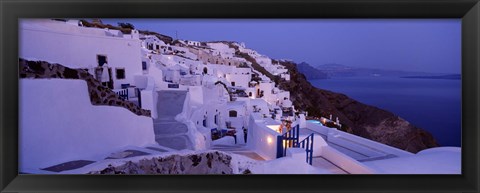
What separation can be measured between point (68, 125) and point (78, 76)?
0.66 meters

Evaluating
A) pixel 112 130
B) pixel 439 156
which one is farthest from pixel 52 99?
pixel 439 156

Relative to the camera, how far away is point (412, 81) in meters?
14.8

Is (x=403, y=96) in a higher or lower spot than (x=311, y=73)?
lower

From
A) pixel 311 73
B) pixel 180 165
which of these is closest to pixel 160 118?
pixel 180 165

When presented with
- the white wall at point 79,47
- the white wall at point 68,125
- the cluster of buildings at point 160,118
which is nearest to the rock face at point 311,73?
the cluster of buildings at point 160,118

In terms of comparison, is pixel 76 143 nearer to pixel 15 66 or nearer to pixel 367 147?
pixel 15 66

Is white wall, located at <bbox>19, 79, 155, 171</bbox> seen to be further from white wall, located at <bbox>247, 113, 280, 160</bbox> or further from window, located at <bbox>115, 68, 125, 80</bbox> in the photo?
window, located at <bbox>115, 68, 125, 80</bbox>

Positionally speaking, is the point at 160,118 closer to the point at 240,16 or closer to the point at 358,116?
the point at 240,16

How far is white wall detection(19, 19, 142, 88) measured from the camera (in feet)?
17.6

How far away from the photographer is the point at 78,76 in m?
4.19

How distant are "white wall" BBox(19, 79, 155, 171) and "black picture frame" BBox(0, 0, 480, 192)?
99 cm

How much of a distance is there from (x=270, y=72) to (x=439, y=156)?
60.6 feet

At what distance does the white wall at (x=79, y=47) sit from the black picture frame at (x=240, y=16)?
2.74 meters

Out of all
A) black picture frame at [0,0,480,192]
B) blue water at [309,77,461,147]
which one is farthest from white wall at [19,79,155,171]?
blue water at [309,77,461,147]
